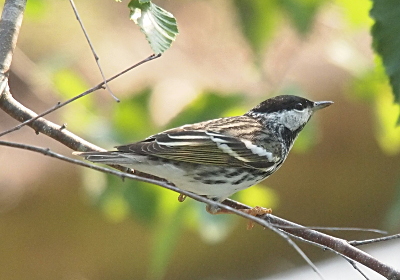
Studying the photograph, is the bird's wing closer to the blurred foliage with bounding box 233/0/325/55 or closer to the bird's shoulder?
the bird's shoulder

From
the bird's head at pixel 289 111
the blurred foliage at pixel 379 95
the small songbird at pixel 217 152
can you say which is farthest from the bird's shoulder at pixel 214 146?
the blurred foliage at pixel 379 95

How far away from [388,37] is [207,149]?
3.06 ft

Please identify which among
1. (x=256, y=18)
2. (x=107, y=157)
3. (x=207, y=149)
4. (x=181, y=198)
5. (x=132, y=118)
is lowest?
(x=107, y=157)

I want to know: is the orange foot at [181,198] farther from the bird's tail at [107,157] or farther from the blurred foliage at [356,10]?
the blurred foliage at [356,10]

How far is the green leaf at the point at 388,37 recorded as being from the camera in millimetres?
2062

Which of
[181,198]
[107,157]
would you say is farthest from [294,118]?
[107,157]

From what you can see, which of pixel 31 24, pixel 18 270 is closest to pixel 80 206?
pixel 18 270

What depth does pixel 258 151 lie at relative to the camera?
287cm

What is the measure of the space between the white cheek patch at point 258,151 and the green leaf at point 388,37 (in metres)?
0.82

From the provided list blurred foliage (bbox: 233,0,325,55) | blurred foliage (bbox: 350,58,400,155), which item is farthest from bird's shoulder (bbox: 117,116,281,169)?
blurred foliage (bbox: 350,58,400,155)

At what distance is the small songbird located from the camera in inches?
98.4

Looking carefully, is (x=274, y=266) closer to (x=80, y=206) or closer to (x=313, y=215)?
(x=313, y=215)

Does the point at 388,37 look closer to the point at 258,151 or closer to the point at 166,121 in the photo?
the point at 258,151

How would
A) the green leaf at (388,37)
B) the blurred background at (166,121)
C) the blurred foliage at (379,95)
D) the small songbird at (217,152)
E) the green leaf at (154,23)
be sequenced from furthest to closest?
the blurred background at (166,121) → the blurred foliage at (379,95) → the small songbird at (217,152) → the green leaf at (388,37) → the green leaf at (154,23)
